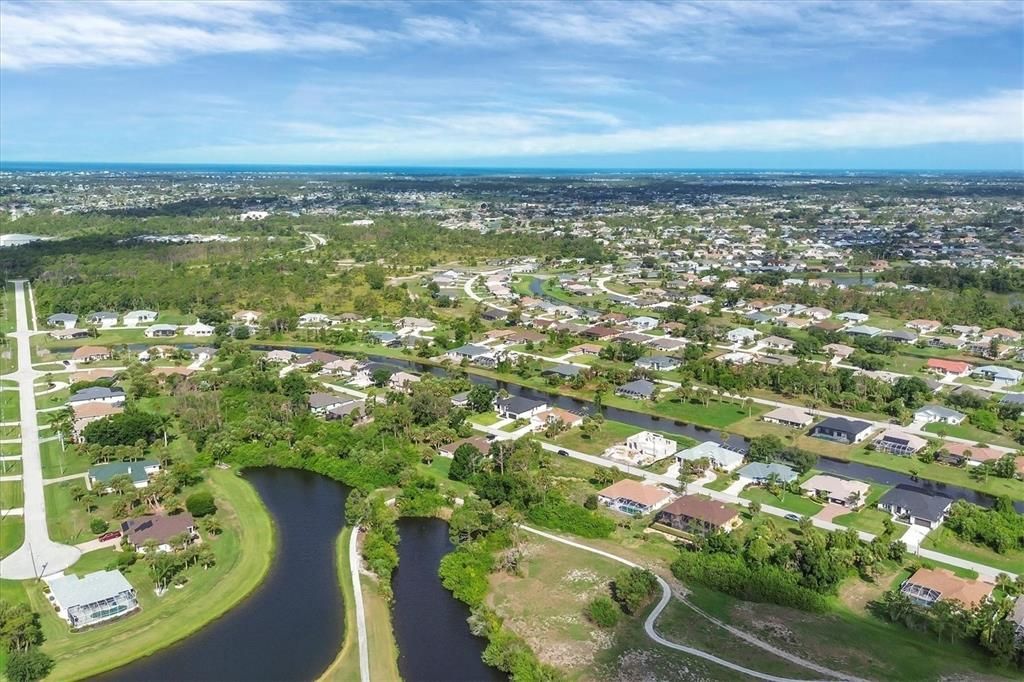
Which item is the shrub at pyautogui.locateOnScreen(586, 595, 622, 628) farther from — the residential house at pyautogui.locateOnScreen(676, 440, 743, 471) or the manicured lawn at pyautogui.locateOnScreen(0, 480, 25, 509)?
the manicured lawn at pyautogui.locateOnScreen(0, 480, 25, 509)

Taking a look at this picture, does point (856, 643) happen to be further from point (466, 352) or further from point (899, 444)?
point (466, 352)

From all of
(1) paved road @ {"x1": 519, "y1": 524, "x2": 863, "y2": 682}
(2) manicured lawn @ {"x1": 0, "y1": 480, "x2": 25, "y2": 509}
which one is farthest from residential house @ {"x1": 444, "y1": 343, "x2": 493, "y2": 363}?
(1) paved road @ {"x1": 519, "y1": 524, "x2": 863, "y2": 682}

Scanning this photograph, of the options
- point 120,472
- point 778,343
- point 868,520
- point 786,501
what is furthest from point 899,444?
point 120,472

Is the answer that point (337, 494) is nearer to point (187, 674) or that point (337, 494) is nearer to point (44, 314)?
point (187, 674)

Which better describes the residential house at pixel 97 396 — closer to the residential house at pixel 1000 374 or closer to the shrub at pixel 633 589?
the shrub at pixel 633 589

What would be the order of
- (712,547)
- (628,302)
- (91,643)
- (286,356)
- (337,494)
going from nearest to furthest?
1. (91,643)
2. (712,547)
3. (337,494)
4. (286,356)
5. (628,302)

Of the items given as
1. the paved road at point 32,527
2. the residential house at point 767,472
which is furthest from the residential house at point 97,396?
the residential house at point 767,472

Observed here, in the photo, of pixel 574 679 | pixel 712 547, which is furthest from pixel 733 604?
pixel 574 679
